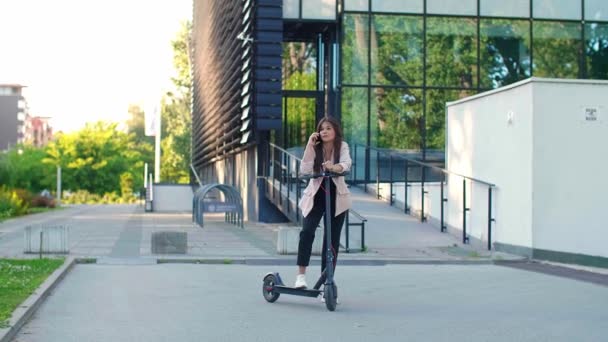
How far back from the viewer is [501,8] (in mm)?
24312

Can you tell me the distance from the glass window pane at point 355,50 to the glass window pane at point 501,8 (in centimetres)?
320

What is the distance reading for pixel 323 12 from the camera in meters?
23.5

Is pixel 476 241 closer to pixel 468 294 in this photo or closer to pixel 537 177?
pixel 537 177

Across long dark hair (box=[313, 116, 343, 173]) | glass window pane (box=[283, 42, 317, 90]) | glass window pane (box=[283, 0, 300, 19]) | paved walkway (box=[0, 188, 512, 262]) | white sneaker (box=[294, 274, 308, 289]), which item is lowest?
paved walkway (box=[0, 188, 512, 262])

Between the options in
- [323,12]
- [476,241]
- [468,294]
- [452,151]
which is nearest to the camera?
[468,294]

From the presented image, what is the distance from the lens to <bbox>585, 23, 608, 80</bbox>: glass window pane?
24719 mm

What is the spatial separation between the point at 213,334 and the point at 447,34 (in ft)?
60.5

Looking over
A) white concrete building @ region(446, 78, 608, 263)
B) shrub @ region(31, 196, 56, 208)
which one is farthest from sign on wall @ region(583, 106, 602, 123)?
shrub @ region(31, 196, 56, 208)

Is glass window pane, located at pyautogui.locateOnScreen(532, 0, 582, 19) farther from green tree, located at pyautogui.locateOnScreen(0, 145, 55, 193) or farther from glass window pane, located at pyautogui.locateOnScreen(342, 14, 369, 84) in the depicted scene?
green tree, located at pyautogui.locateOnScreen(0, 145, 55, 193)

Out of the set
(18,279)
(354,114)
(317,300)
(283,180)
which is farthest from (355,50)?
(317,300)

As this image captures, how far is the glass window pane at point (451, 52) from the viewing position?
2414 centimetres

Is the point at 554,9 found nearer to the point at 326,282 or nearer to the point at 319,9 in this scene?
the point at 319,9

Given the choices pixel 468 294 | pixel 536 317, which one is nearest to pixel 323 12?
pixel 468 294

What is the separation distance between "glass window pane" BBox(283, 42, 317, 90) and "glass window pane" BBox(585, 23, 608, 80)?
7419mm
